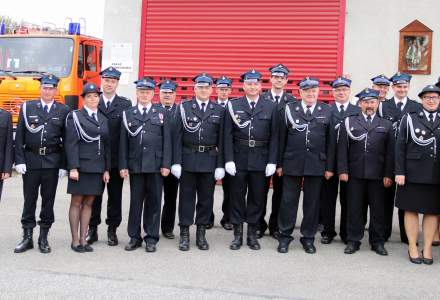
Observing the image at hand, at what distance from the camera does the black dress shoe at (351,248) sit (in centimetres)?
625

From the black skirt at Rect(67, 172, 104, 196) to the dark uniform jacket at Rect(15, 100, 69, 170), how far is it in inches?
10.4

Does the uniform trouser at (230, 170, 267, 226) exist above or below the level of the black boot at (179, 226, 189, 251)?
above

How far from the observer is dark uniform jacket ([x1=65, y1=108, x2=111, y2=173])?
5898mm

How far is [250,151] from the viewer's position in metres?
6.28

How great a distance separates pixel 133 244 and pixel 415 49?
6477mm

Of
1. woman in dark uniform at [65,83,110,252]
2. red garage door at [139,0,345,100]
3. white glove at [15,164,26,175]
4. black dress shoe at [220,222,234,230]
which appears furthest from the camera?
red garage door at [139,0,345,100]

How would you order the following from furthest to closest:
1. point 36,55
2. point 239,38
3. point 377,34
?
point 36,55
point 239,38
point 377,34

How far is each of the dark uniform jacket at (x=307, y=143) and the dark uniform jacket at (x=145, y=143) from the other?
1281mm

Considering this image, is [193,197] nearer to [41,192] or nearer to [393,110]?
[41,192]

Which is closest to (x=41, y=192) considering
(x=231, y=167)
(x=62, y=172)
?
(x=62, y=172)

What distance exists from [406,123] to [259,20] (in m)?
5.37

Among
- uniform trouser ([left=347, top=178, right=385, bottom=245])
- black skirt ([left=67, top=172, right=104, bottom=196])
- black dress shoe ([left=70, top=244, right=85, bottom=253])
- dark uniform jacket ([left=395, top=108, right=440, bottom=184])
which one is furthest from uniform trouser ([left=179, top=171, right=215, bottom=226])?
dark uniform jacket ([left=395, top=108, right=440, bottom=184])

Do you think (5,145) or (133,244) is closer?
(5,145)

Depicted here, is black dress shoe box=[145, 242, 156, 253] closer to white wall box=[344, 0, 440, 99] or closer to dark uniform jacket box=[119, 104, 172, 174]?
dark uniform jacket box=[119, 104, 172, 174]
